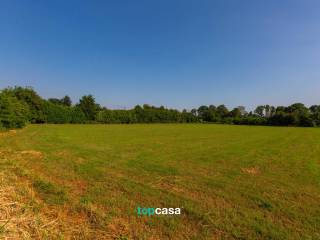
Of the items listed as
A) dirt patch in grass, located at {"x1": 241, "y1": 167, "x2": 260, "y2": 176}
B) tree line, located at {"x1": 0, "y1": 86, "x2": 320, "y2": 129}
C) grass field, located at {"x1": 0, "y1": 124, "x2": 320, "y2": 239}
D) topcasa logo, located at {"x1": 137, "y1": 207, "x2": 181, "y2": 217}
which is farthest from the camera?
tree line, located at {"x1": 0, "y1": 86, "x2": 320, "y2": 129}

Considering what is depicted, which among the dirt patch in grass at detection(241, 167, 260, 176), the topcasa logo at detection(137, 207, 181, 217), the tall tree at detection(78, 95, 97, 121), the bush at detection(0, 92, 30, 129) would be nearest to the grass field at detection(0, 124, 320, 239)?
the dirt patch in grass at detection(241, 167, 260, 176)

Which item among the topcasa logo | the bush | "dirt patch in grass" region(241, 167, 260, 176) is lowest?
the topcasa logo

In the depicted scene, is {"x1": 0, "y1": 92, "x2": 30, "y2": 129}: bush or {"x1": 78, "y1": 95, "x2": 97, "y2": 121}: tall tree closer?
{"x1": 0, "y1": 92, "x2": 30, "y2": 129}: bush

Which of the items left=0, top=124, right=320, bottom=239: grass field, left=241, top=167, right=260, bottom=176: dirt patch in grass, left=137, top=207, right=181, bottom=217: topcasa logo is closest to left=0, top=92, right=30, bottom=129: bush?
left=0, top=124, right=320, bottom=239: grass field

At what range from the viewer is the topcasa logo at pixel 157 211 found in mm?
4395

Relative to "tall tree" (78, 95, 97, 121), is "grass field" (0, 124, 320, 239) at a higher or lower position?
lower

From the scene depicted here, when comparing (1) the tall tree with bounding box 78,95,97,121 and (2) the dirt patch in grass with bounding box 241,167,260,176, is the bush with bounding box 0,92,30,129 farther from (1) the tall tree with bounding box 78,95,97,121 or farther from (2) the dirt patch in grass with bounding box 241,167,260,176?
(1) the tall tree with bounding box 78,95,97,121

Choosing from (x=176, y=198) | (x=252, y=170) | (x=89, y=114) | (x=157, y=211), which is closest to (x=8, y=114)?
(x=176, y=198)

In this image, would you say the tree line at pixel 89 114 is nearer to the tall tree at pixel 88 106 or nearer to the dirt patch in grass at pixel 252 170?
the tall tree at pixel 88 106

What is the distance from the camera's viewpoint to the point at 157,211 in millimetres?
4500

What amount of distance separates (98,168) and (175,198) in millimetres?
4091

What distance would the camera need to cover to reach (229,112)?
11475cm

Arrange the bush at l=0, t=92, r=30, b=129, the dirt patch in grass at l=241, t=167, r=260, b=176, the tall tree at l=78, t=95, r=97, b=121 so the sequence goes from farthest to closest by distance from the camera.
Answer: the tall tree at l=78, t=95, r=97, b=121, the bush at l=0, t=92, r=30, b=129, the dirt patch in grass at l=241, t=167, r=260, b=176

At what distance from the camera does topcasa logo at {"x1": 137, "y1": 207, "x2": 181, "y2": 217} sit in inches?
173
